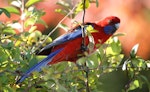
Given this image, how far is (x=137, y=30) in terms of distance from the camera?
11.2 feet

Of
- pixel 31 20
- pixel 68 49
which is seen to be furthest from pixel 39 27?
pixel 31 20

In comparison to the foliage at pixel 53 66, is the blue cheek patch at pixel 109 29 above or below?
below

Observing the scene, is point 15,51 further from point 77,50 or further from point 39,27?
point 39,27

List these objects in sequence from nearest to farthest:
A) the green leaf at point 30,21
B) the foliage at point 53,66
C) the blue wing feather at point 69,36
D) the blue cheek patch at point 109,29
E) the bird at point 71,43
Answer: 1. the foliage at point 53,66
2. the green leaf at point 30,21
3. the bird at point 71,43
4. the blue wing feather at point 69,36
5. the blue cheek patch at point 109,29

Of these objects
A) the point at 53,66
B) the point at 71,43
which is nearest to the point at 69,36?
the point at 71,43

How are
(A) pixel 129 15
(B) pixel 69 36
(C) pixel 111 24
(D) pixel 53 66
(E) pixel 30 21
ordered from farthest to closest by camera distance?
(A) pixel 129 15
(C) pixel 111 24
(B) pixel 69 36
(E) pixel 30 21
(D) pixel 53 66

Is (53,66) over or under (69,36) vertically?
over

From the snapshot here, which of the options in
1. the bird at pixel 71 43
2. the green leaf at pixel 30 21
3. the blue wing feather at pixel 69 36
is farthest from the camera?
the blue wing feather at pixel 69 36

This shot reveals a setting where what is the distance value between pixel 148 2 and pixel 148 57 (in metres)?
0.48

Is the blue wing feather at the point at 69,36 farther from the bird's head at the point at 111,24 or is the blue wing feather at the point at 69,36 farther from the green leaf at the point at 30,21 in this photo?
the green leaf at the point at 30,21

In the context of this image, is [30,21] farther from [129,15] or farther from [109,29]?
[129,15]

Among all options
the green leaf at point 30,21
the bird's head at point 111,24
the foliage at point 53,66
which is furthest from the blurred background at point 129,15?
the foliage at point 53,66

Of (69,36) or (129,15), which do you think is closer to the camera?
(69,36)

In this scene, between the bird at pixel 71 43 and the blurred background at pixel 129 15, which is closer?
the bird at pixel 71 43
